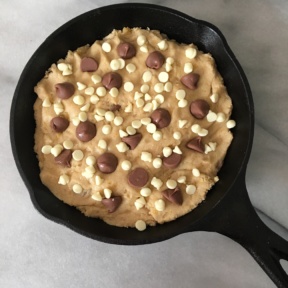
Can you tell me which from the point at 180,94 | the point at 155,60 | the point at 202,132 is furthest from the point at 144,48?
the point at 202,132

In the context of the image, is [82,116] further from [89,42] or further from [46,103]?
[89,42]

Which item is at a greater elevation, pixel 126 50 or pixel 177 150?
pixel 126 50

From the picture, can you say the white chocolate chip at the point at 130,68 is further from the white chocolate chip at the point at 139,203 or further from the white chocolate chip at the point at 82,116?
the white chocolate chip at the point at 139,203

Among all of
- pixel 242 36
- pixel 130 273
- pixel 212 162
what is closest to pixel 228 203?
pixel 212 162

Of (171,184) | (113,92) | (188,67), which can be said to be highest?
(188,67)

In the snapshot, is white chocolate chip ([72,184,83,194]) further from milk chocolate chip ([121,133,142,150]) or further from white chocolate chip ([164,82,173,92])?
white chocolate chip ([164,82,173,92])

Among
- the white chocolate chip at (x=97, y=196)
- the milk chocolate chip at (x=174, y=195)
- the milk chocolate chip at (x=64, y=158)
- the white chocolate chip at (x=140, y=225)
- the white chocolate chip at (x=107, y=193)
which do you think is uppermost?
the milk chocolate chip at (x=174, y=195)

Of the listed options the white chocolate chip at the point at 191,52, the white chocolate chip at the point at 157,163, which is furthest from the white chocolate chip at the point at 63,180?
the white chocolate chip at the point at 191,52
